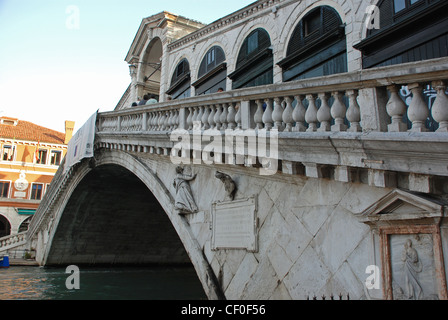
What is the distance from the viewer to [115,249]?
803 inches

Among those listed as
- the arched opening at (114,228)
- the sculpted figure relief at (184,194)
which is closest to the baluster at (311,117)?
the sculpted figure relief at (184,194)

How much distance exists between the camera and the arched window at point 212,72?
36.2 feet

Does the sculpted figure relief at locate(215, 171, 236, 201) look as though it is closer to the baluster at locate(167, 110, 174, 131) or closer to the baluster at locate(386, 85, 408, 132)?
the baluster at locate(167, 110, 174, 131)

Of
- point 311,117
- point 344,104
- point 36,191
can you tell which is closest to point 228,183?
point 311,117

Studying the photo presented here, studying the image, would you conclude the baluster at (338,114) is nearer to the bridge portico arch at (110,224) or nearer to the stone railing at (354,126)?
the stone railing at (354,126)

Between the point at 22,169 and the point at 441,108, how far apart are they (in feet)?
102

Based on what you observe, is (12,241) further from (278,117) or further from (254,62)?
(278,117)

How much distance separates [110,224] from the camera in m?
19.3

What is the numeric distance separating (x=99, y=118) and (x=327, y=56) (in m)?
7.90

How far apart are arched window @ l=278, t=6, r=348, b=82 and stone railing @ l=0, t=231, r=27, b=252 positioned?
19263mm

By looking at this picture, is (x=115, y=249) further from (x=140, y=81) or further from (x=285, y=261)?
(x=285, y=261)

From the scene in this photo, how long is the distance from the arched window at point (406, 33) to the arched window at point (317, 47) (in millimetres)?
601

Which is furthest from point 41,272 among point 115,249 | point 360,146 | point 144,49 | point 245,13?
point 360,146

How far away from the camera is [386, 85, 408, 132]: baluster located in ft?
12.4
